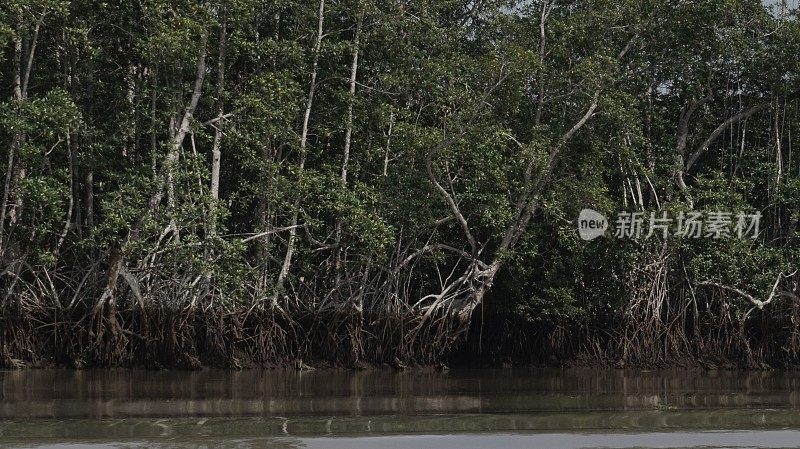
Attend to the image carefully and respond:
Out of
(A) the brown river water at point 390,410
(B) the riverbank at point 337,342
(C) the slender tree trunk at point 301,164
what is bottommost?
(A) the brown river water at point 390,410

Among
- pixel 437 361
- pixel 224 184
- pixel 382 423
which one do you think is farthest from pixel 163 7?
pixel 382 423

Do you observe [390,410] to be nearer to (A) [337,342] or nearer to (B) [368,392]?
(B) [368,392]

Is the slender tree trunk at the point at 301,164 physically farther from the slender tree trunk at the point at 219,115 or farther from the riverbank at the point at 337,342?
the slender tree trunk at the point at 219,115

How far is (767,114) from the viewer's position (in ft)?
58.3

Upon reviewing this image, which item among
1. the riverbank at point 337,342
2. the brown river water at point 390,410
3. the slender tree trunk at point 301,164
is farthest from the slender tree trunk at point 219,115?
the brown river water at point 390,410

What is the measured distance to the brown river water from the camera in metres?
9.63

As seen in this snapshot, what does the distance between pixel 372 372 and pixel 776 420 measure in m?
5.53

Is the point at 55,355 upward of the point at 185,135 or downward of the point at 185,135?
downward

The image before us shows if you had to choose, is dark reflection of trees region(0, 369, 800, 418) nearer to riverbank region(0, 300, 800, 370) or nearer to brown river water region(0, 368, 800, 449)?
brown river water region(0, 368, 800, 449)

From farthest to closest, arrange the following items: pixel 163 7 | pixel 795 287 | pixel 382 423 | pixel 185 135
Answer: pixel 795 287, pixel 185 135, pixel 163 7, pixel 382 423

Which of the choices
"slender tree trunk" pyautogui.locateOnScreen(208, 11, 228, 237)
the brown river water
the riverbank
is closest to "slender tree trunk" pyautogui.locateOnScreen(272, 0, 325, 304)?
the riverbank

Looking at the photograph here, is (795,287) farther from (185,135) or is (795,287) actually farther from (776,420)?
(185,135)

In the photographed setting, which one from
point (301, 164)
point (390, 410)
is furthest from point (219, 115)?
point (390, 410)

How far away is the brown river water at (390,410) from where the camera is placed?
31.6 feet
